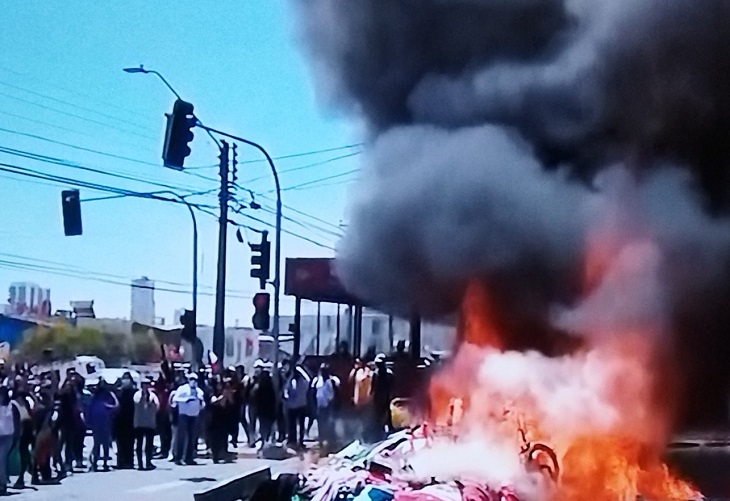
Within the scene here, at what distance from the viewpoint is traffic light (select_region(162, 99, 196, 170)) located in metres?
16.7

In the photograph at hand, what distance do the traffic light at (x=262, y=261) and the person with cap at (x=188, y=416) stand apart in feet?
9.43

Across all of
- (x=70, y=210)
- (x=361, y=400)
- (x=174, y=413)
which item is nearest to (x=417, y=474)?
(x=361, y=400)

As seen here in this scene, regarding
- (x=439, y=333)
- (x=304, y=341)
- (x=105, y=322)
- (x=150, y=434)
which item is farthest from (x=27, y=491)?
(x=105, y=322)

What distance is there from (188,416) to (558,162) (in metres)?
8.27

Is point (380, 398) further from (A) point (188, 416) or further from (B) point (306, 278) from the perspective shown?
(B) point (306, 278)

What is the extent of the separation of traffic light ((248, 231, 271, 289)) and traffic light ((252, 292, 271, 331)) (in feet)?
0.64

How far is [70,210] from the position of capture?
64.6ft

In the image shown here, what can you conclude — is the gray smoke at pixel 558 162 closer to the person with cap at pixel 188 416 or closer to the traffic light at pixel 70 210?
the person with cap at pixel 188 416

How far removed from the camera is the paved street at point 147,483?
14086 millimetres

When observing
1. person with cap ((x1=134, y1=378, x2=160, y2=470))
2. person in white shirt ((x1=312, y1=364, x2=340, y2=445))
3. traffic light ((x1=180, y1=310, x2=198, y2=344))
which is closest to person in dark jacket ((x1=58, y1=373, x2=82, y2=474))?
person with cap ((x1=134, y1=378, x2=160, y2=470))

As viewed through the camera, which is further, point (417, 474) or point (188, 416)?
point (188, 416)

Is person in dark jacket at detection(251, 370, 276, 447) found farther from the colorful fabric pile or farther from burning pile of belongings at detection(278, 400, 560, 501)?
burning pile of belongings at detection(278, 400, 560, 501)

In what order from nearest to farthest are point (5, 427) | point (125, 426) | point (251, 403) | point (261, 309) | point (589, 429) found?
point (589, 429) → point (5, 427) → point (125, 426) → point (251, 403) → point (261, 309)

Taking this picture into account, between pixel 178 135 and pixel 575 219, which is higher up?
pixel 178 135
